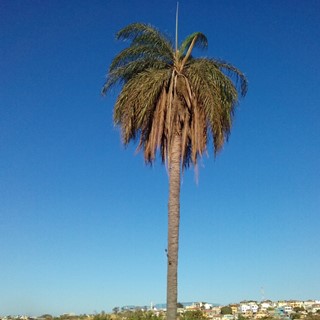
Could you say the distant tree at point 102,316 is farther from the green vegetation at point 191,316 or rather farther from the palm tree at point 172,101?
the palm tree at point 172,101

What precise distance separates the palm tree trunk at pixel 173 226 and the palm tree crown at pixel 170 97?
0.32 meters

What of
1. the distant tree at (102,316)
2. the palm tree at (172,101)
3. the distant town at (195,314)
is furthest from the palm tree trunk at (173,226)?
the distant tree at (102,316)

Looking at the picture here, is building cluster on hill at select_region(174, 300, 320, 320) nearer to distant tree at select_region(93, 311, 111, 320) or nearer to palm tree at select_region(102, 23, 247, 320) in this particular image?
distant tree at select_region(93, 311, 111, 320)

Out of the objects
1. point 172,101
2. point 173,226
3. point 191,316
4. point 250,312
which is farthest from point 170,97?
point 250,312

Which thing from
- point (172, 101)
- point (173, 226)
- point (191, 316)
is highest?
point (172, 101)

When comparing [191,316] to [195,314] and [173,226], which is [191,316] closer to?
[195,314]

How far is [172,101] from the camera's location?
59.1 ft

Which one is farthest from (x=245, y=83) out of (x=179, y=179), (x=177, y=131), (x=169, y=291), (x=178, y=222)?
(x=169, y=291)

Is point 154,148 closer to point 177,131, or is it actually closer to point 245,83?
point 177,131

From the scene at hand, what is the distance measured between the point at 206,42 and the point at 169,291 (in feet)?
30.1

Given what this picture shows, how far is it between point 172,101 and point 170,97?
14 centimetres

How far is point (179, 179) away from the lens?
17719 millimetres

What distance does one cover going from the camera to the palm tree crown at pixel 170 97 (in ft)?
59.4

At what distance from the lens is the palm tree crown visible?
59.4ft
